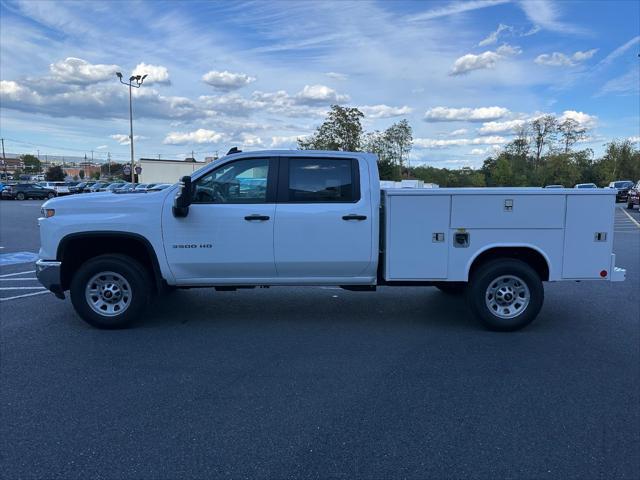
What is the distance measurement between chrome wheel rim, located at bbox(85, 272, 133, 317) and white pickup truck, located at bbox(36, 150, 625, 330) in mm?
12

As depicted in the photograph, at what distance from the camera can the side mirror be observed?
5586 millimetres

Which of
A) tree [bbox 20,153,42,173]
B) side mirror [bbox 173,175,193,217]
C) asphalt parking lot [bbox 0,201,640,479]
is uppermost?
tree [bbox 20,153,42,173]

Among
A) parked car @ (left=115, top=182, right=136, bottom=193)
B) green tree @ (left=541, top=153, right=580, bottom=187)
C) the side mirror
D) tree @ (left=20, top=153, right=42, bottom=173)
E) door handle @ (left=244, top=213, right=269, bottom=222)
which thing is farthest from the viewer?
tree @ (left=20, top=153, right=42, bottom=173)

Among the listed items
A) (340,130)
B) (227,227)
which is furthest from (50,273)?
(340,130)

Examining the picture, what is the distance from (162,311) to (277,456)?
13.2ft

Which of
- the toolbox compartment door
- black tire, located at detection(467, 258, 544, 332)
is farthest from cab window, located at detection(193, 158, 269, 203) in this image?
black tire, located at detection(467, 258, 544, 332)

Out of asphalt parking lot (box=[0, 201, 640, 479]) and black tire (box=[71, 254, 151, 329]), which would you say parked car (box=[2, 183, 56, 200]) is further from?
black tire (box=[71, 254, 151, 329])

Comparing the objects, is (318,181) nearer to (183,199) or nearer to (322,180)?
(322,180)

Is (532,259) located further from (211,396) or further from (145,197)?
(145,197)

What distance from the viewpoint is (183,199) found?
18.5 feet

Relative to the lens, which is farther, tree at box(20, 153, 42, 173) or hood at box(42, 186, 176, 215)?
tree at box(20, 153, 42, 173)

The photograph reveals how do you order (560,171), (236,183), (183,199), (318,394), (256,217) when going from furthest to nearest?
(560,171)
(236,183)
(256,217)
(183,199)
(318,394)

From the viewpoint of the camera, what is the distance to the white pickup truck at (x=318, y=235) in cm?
578

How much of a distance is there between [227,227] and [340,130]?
130 ft
